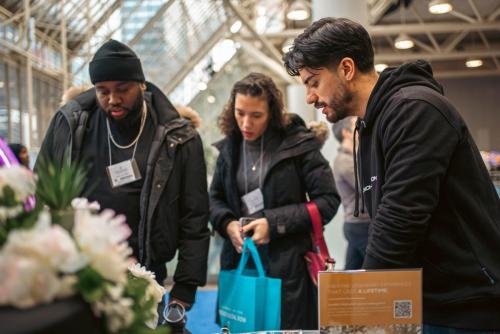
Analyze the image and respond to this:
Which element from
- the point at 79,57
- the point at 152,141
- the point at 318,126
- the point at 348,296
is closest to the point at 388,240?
the point at 348,296

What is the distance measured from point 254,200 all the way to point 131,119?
2.15ft

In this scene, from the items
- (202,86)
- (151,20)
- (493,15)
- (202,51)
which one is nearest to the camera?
(151,20)

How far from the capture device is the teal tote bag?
72.9 inches

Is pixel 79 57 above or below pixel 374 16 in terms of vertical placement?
below

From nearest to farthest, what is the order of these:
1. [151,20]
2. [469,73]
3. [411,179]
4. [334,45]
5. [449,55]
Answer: [411,179]
[334,45]
[151,20]
[449,55]
[469,73]

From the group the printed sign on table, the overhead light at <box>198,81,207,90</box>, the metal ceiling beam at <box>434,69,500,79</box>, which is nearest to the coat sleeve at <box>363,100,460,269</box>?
the printed sign on table

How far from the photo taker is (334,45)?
129cm

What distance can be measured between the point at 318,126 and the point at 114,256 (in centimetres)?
246

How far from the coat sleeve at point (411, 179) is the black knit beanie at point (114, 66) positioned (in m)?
1.00

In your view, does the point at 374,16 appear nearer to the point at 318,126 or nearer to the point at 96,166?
the point at 318,126

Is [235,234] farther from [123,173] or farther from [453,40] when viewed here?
[453,40]

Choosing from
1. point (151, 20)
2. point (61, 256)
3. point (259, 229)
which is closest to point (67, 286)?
point (61, 256)

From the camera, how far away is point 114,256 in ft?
1.78

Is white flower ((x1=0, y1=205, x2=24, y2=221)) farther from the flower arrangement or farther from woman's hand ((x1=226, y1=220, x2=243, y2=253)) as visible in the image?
woman's hand ((x1=226, y1=220, x2=243, y2=253))
